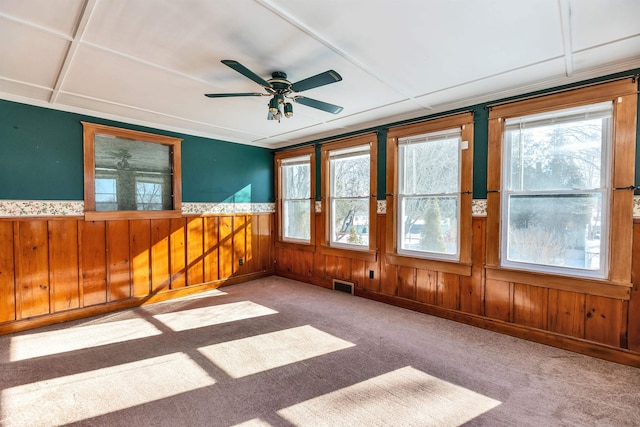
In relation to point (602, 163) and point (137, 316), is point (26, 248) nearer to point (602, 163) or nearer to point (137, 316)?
point (137, 316)

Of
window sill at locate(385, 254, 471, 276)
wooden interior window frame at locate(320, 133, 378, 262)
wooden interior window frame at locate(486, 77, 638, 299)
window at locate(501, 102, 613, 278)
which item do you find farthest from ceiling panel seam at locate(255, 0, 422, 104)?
window sill at locate(385, 254, 471, 276)

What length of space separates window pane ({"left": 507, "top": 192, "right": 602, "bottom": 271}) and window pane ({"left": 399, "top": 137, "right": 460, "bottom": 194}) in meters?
0.71

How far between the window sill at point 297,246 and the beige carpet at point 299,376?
68.8 inches

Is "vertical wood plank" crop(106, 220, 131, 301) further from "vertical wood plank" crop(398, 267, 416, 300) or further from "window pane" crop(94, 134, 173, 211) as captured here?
"vertical wood plank" crop(398, 267, 416, 300)

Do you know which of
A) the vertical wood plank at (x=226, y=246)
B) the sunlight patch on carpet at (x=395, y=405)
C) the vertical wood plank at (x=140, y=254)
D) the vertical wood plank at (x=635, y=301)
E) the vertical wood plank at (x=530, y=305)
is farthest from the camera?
the vertical wood plank at (x=226, y=246)

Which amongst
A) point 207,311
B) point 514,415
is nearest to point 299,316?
point 207,311

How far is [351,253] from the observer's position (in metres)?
4.65

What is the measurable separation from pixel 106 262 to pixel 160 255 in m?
0.65

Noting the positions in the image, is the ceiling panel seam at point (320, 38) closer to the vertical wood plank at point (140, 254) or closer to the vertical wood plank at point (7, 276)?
the vertical wood plank at point (140, 254)

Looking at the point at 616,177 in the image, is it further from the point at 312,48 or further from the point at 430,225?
the point at 312,48

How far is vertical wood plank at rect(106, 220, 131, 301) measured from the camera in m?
3.93

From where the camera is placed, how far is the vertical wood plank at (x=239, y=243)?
17.4 ft

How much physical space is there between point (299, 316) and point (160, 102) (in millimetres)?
2953

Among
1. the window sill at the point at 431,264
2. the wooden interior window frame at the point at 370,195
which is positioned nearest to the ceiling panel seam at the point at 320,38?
the wooden interior window frame at the point at 370,195
